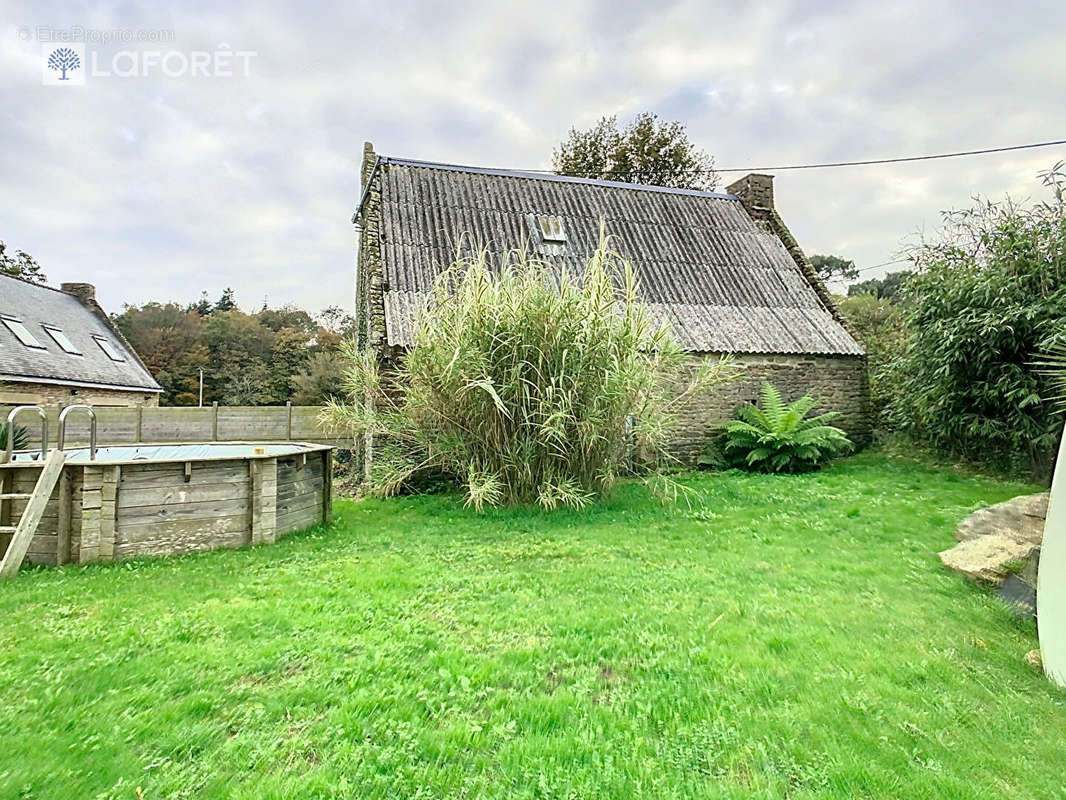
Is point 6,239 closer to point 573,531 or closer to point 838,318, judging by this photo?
point 573,531

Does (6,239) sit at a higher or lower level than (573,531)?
higher

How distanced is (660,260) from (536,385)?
6.46 metres

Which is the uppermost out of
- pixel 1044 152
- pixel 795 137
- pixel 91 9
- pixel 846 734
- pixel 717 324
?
pixel 795 137

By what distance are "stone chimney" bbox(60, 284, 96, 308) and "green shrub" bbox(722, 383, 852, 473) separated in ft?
68.8

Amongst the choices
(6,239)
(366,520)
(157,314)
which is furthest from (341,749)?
(6,239)

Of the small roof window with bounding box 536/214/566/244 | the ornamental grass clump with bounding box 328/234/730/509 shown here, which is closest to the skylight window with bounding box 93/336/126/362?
the small roof window with bounding box 536/214/566/244

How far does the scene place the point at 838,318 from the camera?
1136 cm

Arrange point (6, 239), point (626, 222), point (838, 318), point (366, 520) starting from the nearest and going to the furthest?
point (366, 520), point (838, 318), point (626, 222), point (6, 239)

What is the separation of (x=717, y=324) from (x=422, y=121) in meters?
8.81

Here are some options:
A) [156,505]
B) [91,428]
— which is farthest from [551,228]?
[156,505]

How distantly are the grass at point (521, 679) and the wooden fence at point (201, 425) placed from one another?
7.36 meters

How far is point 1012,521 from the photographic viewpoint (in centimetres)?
447

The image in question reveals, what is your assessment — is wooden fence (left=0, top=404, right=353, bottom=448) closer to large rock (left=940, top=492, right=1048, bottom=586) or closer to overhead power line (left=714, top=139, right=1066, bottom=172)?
large rock (left=940, top=492, right=1048, bottom=586)

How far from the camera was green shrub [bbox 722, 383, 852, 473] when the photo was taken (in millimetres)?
8797
